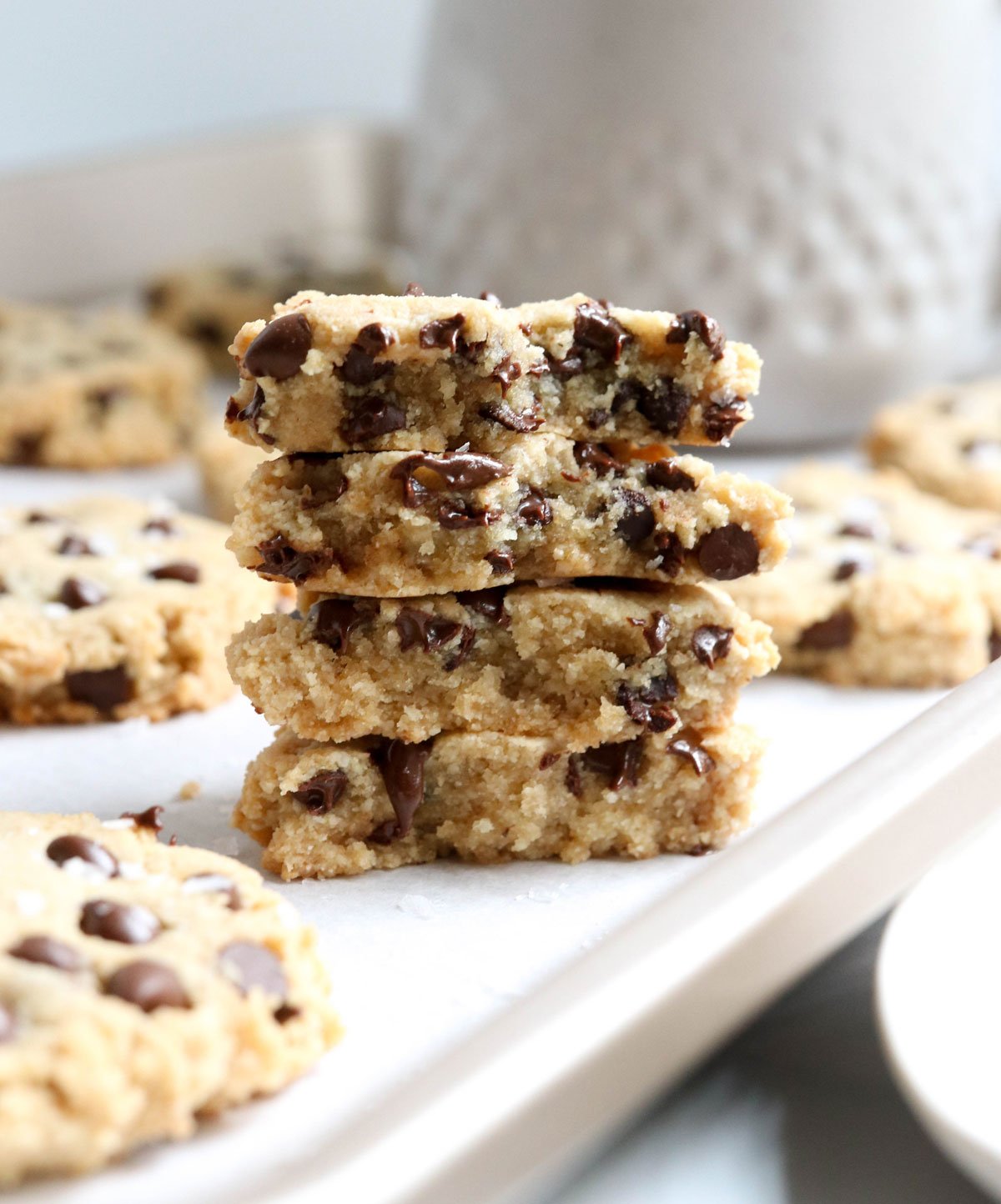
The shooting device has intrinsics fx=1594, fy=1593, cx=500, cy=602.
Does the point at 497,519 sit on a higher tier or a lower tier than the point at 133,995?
higher

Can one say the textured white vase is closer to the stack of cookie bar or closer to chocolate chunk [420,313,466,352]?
the stack of cookie bar

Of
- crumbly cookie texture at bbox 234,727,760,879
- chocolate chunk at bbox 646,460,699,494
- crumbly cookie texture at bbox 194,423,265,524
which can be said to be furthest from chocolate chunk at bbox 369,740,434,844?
crumbly cookie texture at bbox 194,423,265,524

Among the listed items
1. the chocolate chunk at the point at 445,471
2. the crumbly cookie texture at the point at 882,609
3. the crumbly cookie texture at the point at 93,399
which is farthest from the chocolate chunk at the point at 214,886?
the crumbly cookie texture at the point at 93,399

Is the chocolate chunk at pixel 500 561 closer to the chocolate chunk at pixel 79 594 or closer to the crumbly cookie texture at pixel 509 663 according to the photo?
the crumbly cookie texture at pixel 509 663

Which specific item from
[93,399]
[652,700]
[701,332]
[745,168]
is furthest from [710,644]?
[93,399]

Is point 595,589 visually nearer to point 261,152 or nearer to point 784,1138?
point 784,1138

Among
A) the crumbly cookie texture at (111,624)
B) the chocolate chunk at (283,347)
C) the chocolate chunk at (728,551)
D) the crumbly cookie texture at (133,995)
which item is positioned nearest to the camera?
the crumbly cookie texture at (133,995)

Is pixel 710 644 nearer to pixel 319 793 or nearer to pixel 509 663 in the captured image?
pixel 509 663
